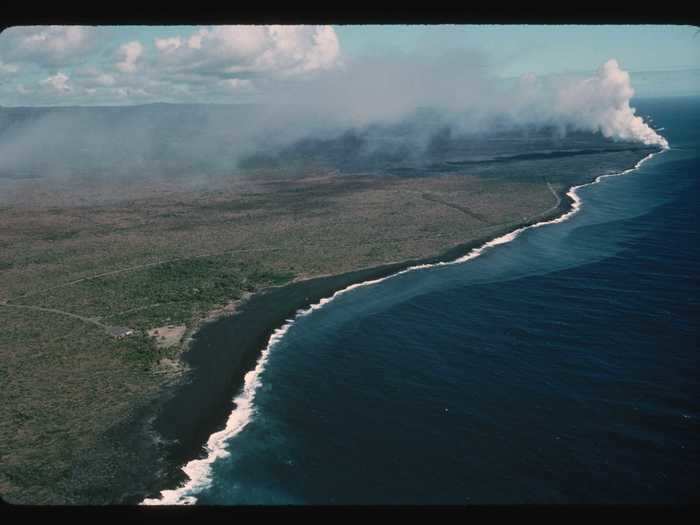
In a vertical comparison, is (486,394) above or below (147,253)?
below

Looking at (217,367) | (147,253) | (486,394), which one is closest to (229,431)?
(217,367)

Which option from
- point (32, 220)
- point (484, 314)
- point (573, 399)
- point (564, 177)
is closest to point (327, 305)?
point (484, 314)

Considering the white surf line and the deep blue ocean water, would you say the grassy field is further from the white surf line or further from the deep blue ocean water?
the deep blue ocean water

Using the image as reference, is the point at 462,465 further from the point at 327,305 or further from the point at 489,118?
the point at 489,118

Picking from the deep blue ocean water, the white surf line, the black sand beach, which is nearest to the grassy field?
the black sand beach

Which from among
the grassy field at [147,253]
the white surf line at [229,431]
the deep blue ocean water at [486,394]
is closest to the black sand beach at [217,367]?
the white surf line at [229,431]

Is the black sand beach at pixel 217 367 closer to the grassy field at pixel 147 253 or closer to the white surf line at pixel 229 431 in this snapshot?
the white surf line at pixel 229 431

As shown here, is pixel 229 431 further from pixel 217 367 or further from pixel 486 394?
pixel 486 394
